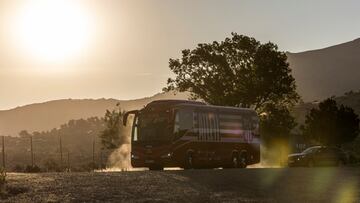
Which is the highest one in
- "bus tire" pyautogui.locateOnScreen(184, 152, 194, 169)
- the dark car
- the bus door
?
the bus door

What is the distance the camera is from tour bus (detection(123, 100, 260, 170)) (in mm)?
34812

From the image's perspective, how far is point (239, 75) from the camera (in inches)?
2566

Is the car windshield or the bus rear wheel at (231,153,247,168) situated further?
the bus rear wheel at (231,153,247,168)

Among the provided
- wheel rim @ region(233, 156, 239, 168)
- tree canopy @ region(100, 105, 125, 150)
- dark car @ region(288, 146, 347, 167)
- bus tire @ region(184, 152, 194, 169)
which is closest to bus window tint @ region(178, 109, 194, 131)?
bus tire @ region(184, 152, 194, 169)

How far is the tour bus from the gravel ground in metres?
7.30

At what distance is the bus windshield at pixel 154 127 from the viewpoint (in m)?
35.0

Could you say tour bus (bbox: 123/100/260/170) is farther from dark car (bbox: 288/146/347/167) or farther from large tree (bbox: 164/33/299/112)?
large tree (bbox: 164/33/299/112)

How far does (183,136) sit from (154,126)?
168 centimetres

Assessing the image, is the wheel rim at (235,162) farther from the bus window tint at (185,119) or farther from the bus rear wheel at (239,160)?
the bus window tint at (185,119)

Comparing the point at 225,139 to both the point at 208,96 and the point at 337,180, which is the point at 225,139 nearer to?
the point at 337,180

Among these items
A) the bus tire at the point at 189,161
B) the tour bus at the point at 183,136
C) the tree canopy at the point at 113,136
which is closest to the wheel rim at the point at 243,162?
the tour bus at the point at 183,136

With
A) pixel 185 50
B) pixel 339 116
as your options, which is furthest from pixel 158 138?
pixel 185 50

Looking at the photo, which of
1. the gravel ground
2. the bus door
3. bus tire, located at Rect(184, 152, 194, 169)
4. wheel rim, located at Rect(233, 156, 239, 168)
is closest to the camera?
the gravel ground

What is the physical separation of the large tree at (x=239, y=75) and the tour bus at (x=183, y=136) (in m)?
24.6
